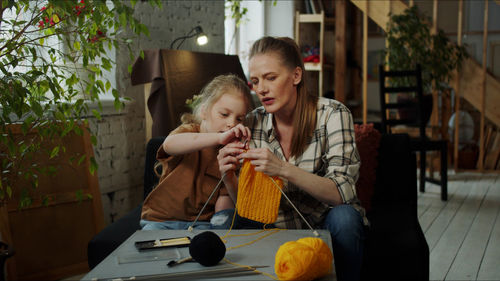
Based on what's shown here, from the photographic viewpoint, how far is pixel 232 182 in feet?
5.89

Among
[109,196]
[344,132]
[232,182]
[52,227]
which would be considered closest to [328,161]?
[344,132]

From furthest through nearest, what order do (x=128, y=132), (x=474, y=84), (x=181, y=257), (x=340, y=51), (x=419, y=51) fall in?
(x=340, y=51)
(x=474, y=84)
(x=419, y=51)
(x=128, y=132)
(x=181, y=257)

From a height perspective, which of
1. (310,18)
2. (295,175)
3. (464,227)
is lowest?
(464,227)

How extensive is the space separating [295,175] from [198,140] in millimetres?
373

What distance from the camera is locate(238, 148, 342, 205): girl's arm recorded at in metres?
1.55

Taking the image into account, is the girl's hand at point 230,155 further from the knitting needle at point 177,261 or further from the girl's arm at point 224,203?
the knitting needle at point 177,261

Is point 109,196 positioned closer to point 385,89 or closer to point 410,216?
point 410,216

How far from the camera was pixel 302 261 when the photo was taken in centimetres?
114

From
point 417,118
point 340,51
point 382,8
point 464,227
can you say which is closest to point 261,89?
point 464,227

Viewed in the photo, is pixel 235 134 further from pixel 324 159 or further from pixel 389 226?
pixel 389 226

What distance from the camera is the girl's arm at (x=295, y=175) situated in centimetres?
155

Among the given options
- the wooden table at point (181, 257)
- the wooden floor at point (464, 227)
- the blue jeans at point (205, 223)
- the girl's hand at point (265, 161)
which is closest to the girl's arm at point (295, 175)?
the girl's hand at point (265, 161)

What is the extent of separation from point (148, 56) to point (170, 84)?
A: 254 mm

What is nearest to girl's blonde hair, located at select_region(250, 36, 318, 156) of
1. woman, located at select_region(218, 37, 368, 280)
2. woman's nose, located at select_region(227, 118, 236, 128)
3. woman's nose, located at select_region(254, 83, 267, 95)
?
woman, located at select_region(218, 37, 368, 280)
